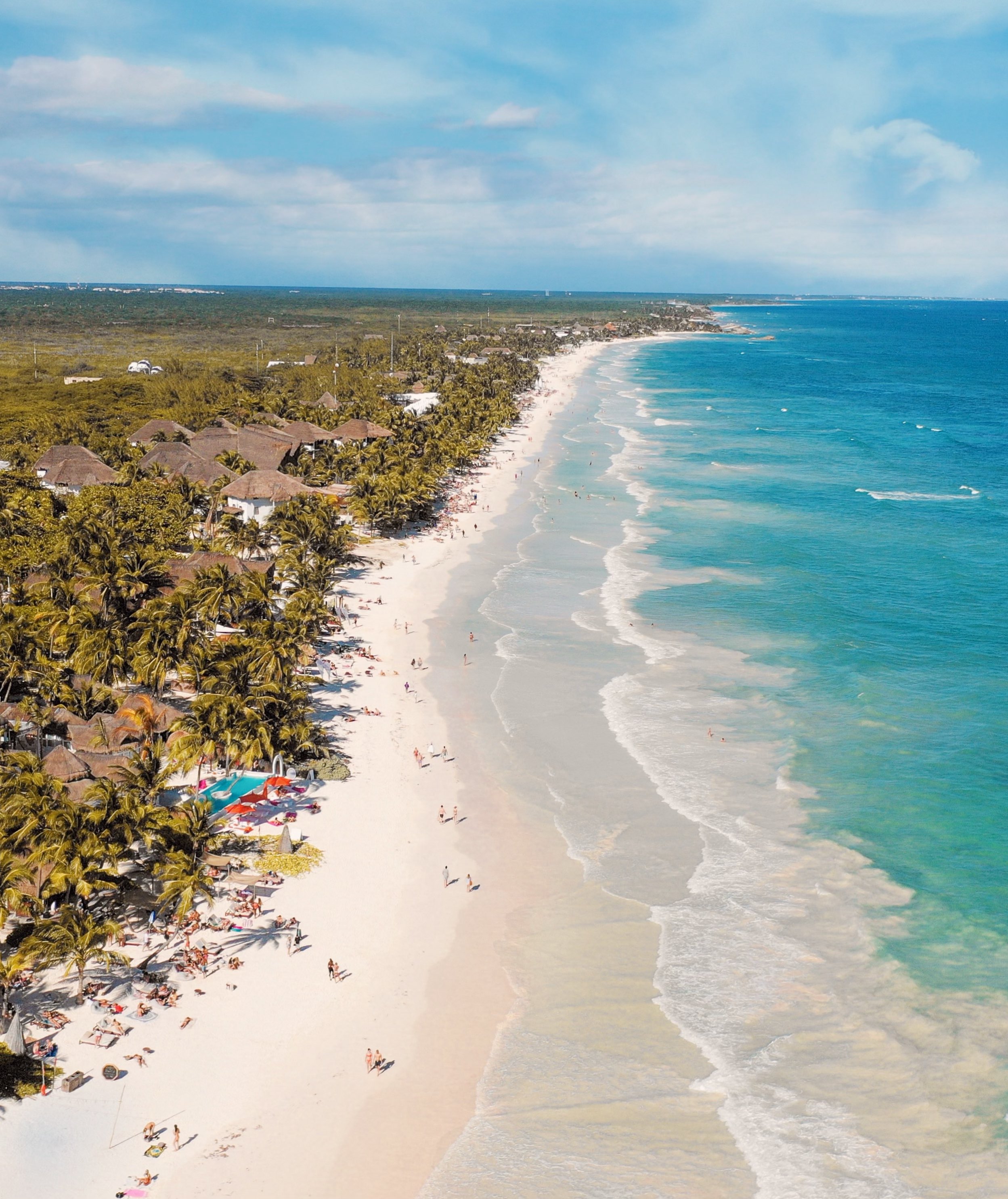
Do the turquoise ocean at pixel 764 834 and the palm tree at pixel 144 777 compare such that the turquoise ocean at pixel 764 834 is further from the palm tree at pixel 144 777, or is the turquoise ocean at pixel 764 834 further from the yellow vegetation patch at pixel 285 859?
the palm tree at pixel 144 777

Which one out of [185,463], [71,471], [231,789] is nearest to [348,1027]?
[231,789]

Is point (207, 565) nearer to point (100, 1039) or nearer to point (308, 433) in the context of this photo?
point (100, 1039)

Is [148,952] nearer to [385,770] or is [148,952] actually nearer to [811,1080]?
[385,770]

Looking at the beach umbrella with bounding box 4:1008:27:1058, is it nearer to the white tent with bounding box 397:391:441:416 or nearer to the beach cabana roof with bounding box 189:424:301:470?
the beach cabana roof with bounding box 189:424:301:470

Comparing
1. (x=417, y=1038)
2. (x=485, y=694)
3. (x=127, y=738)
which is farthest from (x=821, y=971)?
(x=127, y=738)

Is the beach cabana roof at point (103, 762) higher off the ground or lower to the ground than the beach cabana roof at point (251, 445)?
lower

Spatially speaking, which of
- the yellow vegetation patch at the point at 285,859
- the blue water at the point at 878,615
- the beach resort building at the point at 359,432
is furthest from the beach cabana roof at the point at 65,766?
the beach resort building at the point at 359,432
